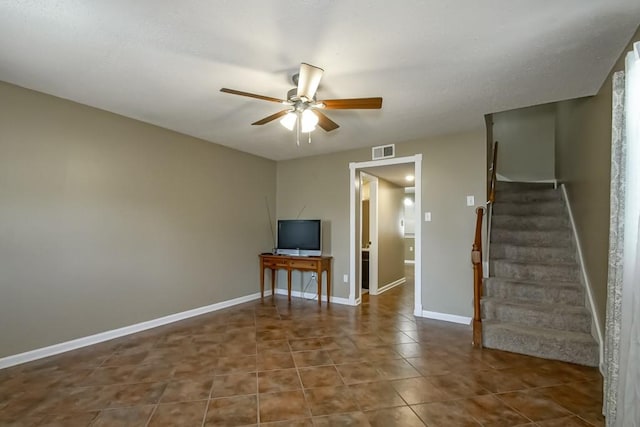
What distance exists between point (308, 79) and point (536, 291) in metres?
3.17

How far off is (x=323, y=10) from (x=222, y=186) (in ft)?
10.7

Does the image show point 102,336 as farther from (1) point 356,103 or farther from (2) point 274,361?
(1) point 356,103

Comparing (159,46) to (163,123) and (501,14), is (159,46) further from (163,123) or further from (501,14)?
(501,14)

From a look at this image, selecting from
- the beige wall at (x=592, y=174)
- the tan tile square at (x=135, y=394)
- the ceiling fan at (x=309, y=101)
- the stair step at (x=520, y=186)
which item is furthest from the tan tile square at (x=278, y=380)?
the stair step at (x=520, y=186)

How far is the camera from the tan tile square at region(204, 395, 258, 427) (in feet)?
6.20

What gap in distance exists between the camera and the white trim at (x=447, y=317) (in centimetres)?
385

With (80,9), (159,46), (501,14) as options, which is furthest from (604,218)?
(80,9)

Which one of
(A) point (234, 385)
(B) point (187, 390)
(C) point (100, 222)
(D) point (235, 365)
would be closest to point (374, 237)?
(D) point (235, 365)

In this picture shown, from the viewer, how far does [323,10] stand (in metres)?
1.72

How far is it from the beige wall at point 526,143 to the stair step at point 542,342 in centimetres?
315

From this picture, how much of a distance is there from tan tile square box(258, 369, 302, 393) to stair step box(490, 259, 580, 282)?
2661 mm

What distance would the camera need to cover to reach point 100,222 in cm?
319

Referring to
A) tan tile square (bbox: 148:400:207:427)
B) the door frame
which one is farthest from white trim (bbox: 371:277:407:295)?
tan tile square (bbox: 148:400:207:427)

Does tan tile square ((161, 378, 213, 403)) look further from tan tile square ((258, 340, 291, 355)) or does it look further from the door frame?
the door frame
